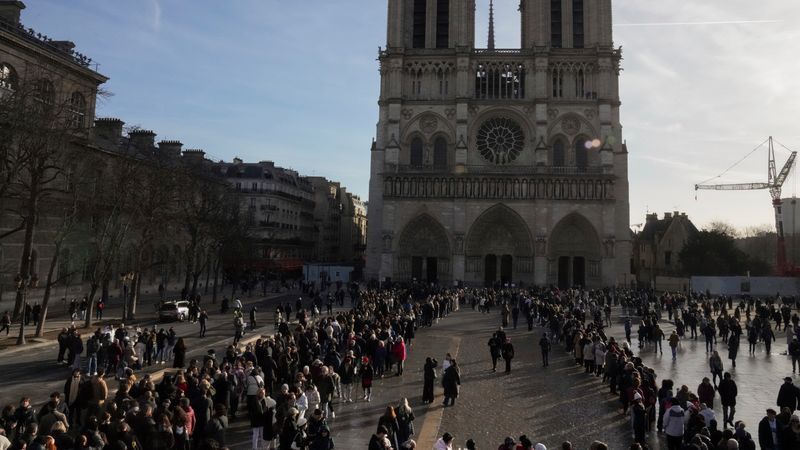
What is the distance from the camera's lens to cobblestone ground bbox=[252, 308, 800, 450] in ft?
35.8

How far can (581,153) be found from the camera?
5138 cm

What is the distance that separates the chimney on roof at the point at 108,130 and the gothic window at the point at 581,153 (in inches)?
1525

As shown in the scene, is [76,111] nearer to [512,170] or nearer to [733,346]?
[733,346]

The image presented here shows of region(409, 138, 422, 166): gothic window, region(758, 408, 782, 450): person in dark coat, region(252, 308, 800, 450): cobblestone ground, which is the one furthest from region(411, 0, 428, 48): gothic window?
region(758, 408, 782, 450): person in dark coat

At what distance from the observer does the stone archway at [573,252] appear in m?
49.0

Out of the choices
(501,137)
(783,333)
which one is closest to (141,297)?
(501,137)

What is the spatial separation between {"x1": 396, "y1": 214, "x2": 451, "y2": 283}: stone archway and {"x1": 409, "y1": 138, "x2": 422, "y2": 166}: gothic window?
5936 millimetres

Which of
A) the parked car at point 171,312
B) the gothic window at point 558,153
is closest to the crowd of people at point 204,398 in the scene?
the parked car at point 171,312

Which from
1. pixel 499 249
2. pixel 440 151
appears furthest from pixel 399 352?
pixel 440 151

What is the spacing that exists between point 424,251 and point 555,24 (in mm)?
25379

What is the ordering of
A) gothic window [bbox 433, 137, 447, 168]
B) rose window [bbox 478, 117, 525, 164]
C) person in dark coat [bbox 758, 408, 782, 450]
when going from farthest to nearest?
gothic window [bbox 433, 137, 447, 168] < rose window [bbox 478, 117, 525, 164] < person in dark coat [bbox 758, 408, 782, 450]

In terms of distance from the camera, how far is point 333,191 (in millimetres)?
90438

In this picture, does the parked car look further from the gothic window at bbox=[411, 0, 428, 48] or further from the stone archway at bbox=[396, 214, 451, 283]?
the gothic window at bbox=[411, 0, 428, 48]

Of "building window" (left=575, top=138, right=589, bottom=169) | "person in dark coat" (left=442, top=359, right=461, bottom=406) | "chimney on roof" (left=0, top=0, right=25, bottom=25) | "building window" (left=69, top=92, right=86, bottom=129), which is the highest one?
"chimney on roof" (left=0, top=0, right=25, bottom=25)
